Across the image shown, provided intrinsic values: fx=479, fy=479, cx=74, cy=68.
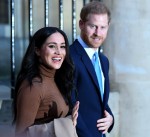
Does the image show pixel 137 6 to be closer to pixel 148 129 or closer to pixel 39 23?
pixel 148 129

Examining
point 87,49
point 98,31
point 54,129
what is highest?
point 98,31

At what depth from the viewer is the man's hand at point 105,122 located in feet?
11.0

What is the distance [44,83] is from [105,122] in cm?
71

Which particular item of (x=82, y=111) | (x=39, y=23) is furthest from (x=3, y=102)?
(x=39, y=23)

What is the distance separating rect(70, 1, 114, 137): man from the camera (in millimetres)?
3273

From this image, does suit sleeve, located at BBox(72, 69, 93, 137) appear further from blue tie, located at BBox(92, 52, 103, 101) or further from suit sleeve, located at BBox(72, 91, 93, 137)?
blue tie, located at BBox(92, 52, 103, 101)

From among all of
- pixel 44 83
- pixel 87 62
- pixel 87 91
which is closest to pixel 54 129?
pixel 44 83

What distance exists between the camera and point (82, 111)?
10.8ft

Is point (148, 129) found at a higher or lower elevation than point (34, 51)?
lower

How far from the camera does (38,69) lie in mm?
2932

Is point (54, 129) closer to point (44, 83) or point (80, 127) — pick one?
point (44, 83)

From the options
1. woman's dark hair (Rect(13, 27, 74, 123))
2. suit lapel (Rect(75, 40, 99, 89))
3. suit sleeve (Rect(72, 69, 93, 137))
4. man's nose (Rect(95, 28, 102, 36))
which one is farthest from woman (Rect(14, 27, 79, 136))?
man's nose (Rect(95, 28, 102, 36))

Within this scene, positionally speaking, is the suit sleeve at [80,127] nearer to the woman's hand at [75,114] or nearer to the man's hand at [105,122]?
the man's hand at [105,122]

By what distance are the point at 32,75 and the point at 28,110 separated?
0.74ft
